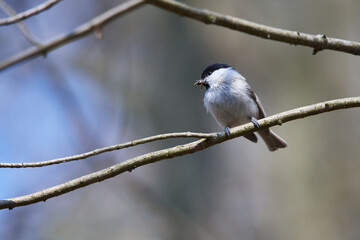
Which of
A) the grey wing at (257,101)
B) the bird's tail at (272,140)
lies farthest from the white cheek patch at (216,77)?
the bird's tail at (272,140)

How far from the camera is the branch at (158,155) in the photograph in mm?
1774

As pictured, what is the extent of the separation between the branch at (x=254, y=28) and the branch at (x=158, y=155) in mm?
287

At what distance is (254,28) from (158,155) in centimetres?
77

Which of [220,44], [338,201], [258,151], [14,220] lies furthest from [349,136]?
[14,220]

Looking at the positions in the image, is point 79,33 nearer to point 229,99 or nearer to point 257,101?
point 229,99

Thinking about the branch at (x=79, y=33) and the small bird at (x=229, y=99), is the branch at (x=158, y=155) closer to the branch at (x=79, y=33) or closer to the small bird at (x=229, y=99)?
the branch at (x=79, y=33)

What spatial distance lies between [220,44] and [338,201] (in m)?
2.29

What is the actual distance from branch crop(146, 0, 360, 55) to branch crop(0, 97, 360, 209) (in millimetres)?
287

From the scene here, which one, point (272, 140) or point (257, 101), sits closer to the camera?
point (257, 101)

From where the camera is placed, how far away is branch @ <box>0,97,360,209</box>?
5.82 feet

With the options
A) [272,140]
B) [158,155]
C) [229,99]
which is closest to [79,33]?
[158,155]

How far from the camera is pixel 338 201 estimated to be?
439cm

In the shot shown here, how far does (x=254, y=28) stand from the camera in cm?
195

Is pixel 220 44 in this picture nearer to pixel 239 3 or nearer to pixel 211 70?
pixel 239 3
